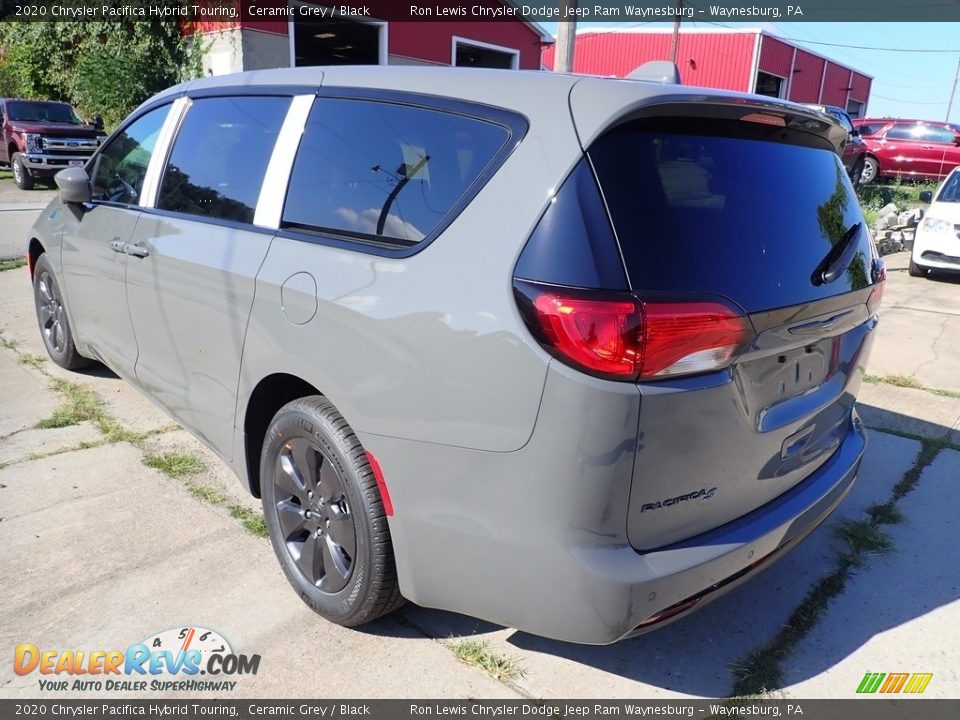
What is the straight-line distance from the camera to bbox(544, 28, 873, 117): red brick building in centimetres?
3138

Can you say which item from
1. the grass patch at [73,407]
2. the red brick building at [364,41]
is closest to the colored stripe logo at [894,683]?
the grass patch at [73,407]

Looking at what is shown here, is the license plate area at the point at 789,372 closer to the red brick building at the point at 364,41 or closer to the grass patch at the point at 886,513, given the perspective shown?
the grass patch at the point at 886,513

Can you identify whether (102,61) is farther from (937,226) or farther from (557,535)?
(557,535)

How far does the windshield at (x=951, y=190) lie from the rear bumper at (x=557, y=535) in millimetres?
9626

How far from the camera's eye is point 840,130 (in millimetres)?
2793

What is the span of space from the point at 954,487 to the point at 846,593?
53.9 inches

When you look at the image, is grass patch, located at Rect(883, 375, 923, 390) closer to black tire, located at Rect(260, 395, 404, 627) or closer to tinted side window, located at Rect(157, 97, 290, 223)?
black tire, located at Rect(260, 395, 404, 627)

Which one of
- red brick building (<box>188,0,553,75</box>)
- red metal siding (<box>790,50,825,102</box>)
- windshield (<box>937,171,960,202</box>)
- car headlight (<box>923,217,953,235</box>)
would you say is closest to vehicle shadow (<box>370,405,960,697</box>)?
car headlight (<box>923,217,953,235</box>)

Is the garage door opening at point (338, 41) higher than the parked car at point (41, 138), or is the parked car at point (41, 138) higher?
the garage door opening at point (338, 41)

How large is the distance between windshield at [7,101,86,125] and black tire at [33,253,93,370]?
14.3m

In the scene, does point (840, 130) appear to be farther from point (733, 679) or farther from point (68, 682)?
point (68, 682)

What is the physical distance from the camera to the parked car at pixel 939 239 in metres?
9.27

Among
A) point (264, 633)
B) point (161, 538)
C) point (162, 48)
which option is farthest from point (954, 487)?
point (162, 48)

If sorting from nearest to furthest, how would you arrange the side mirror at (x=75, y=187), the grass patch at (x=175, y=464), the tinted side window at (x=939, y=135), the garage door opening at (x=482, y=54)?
the grass patch at (x=175, y=464) → the side mirror at (x=75, y=187) → the garage door opening at (x=482, y=54) → the tinted side window at (x=939, y=135)
